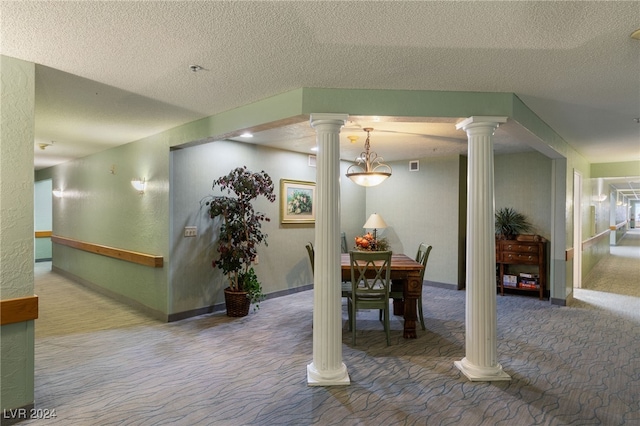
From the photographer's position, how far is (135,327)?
14.4 ft

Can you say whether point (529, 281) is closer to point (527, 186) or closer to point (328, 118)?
point (527, 186)

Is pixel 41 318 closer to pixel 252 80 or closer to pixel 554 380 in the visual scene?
pixel 252 80

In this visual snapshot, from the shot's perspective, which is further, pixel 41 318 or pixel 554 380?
pixel 41 318

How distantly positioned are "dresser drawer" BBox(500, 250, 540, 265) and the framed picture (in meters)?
3.34

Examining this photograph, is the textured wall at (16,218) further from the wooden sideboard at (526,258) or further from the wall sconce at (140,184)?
the wooden sideboard at (526,258)

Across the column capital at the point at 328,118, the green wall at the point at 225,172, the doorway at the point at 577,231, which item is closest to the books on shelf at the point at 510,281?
the green wall at the point at 225,172

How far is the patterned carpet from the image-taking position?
8.28 feet

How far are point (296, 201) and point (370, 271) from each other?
97.9 inches

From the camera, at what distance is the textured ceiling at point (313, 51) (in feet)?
6.05

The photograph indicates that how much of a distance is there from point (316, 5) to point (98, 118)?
3.28 metres

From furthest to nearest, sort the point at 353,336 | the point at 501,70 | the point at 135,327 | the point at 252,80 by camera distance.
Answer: the point at 135,327 < the point at 353,336 < the point at 252,80 < the point at 501,70

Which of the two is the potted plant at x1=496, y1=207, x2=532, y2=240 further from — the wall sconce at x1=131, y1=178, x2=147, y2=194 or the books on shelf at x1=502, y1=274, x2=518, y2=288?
the wall sconce at x1=131, y1=178, x2=147, y2=194

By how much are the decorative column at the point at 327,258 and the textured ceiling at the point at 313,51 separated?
496 mm

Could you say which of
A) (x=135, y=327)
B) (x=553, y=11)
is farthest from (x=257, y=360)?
(x=553, y=11)
